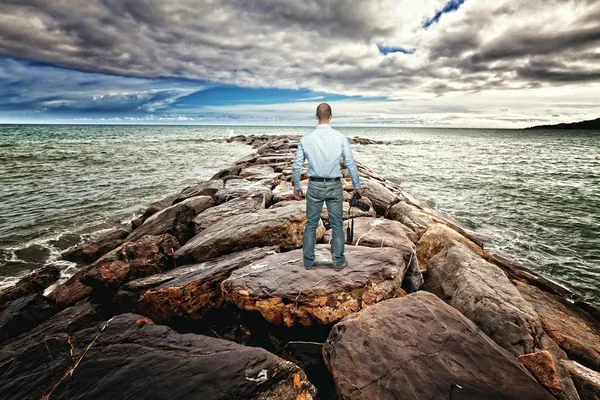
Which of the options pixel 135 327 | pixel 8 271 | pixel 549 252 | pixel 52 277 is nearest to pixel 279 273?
pixel 135 327

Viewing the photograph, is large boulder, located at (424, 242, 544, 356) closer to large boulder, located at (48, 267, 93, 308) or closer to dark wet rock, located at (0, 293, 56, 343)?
large boulder, located at (48, 267, 93, 308)

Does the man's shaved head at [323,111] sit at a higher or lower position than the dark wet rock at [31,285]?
higher

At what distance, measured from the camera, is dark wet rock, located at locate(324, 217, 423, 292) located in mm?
5434

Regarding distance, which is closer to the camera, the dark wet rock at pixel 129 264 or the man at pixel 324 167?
the man at pixel 324 167

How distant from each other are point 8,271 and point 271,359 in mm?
9115

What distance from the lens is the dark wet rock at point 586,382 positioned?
363cm

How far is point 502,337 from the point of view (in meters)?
4.14

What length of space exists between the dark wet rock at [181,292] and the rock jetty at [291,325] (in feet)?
0.07

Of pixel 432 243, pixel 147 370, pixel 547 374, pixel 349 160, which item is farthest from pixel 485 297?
pixel 147 370

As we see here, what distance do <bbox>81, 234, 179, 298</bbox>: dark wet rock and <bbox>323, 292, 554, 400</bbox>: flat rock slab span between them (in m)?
4.34

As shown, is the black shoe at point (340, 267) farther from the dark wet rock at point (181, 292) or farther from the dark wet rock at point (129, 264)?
the dark wet rock at point (129, 264)

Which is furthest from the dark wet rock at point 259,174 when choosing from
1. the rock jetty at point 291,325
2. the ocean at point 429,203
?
the rock jetty at point 291,325

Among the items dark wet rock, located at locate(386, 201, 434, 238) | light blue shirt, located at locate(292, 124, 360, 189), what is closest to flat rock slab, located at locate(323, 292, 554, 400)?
light blue shirt, located at locate(292, 124, 360, 189)

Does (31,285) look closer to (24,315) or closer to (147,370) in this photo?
(24,315)
